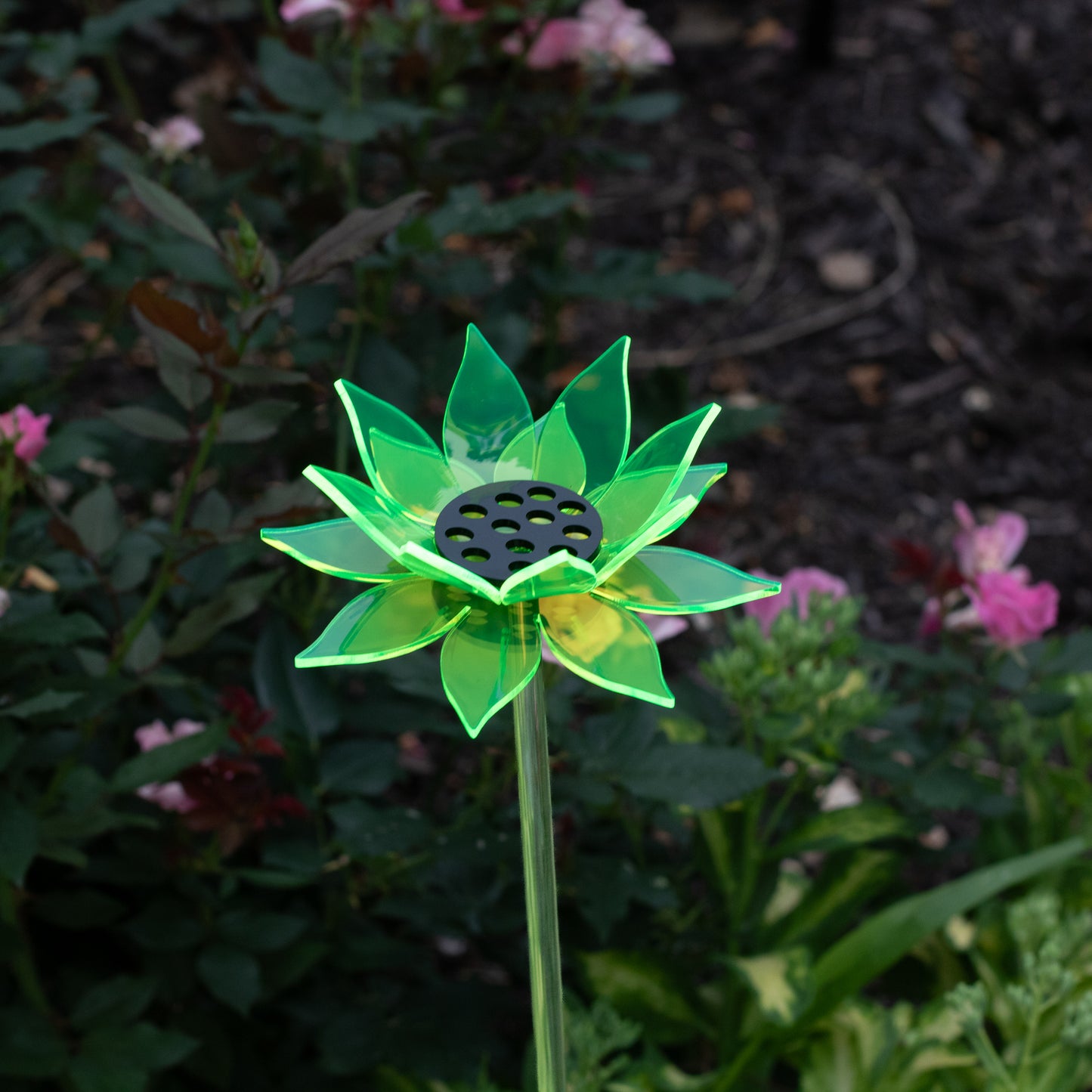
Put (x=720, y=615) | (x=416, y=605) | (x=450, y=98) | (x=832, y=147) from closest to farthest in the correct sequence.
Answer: (x=416, y=605)
(x=450, y=98)
(x=720, y=615)
(x=832, y=147)

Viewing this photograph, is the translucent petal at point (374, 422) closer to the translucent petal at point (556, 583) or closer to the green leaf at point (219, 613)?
the translucent petal at point (556, 583)

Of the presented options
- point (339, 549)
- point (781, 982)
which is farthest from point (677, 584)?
point (781, 982)

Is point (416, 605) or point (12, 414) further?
point (12, 414)

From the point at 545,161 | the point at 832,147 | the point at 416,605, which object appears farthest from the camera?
the point at 832,147

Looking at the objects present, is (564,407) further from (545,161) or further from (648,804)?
(545,161)

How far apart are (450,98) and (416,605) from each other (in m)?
1.22

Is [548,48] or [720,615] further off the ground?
[548,48]

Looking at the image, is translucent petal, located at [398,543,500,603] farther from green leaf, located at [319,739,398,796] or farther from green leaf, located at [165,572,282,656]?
green leaf, located at [319,739,398,796]

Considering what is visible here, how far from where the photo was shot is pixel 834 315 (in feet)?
8.86

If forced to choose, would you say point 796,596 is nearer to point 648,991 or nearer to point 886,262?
point 648,991

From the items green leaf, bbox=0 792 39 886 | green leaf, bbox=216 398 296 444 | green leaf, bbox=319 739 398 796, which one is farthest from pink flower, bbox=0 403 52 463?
green leaf, bbox=319 739 398 796

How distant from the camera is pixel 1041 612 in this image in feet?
3.99

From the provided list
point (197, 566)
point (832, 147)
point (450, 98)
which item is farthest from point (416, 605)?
point (832, 147)

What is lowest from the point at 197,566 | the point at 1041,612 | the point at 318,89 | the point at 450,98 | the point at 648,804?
the point at 648,804
